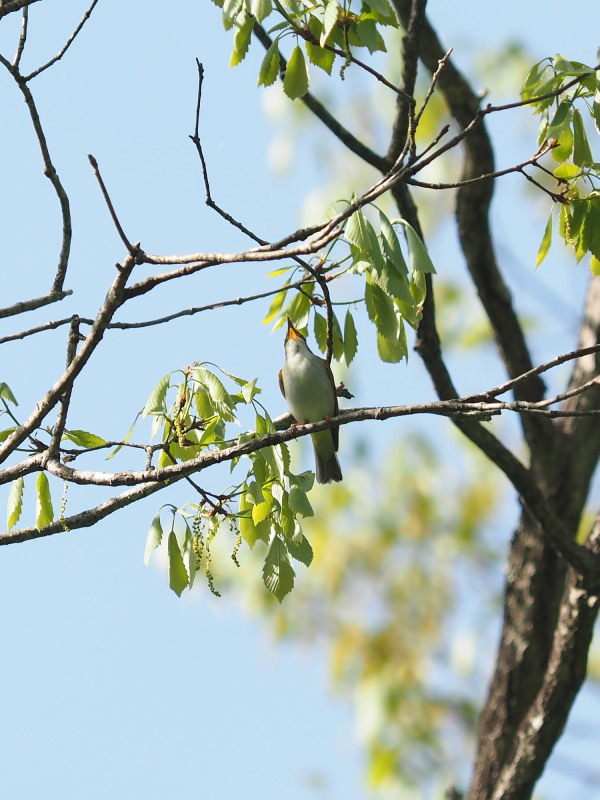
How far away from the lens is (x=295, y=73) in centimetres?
370

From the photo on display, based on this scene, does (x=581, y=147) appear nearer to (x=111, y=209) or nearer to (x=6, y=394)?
(x=111, y=209)

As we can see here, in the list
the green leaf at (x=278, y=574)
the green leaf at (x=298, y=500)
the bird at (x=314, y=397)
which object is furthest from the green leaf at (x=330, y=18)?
the bird at (x=314, y=397)

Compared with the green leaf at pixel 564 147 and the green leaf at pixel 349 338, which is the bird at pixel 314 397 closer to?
the green leaf at pixel 349 338

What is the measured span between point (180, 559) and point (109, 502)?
383 millimetres

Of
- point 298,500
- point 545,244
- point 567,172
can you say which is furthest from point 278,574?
point 567,172

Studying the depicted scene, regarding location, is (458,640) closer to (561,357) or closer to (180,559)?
(180,559)

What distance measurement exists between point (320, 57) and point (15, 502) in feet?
6.96

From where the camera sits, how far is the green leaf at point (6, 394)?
A: 12.1ft

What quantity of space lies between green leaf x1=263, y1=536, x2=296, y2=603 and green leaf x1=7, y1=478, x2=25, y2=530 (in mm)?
1015

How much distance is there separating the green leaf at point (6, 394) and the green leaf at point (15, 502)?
0.38 meters

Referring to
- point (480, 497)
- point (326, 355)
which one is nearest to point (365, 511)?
point (480, 497)

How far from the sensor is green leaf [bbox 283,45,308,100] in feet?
12.1

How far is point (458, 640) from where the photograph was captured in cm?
969

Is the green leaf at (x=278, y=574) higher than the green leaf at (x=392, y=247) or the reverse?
the reverse
